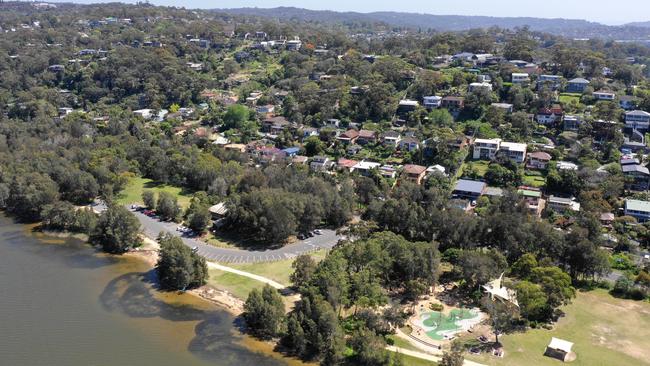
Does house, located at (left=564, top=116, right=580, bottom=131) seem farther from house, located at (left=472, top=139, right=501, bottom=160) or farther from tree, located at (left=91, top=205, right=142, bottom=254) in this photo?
tree, located at (left=91, top=205, right=142, bottom=254)

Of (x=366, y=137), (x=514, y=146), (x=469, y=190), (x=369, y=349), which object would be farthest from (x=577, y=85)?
(x=369, y=349)

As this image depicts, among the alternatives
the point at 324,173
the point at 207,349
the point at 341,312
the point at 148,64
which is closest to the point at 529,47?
the point at 324,173

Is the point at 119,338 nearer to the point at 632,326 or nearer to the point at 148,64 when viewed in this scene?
the point at 632,326

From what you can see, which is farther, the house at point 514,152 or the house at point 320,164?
the house at point 320,164

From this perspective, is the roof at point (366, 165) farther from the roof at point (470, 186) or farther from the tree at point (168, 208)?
the tree at point (168, 208)

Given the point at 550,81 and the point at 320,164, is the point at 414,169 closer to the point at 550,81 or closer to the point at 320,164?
the point at 320,164

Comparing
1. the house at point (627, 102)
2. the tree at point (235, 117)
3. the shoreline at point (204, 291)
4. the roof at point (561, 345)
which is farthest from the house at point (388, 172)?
the house at point (627, 102)
